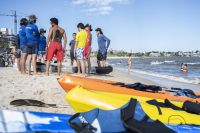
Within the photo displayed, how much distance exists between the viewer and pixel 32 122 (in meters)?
1.53

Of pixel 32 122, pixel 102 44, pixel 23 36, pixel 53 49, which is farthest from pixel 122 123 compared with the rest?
pixel 102 44

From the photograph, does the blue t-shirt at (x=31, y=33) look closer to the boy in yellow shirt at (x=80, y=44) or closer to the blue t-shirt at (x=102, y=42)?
the boy in yellow shirt at (x=80, y=44)

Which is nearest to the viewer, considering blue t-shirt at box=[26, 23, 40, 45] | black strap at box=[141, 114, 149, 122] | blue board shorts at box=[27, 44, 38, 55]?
black strap at box=[141, 114, 149, 122]

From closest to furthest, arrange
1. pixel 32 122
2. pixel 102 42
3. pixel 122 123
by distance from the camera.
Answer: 1. pixel 122 123
2. pixel 32 122
3. pixel 102 42

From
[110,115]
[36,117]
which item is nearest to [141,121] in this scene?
[110,115]

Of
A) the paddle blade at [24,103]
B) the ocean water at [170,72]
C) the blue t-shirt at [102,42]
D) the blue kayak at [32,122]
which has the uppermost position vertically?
the blue t-shirt at [102,42]

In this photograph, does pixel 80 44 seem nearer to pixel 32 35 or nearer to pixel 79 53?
pixel 79 53

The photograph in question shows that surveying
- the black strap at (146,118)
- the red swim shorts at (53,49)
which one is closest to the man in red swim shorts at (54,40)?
the red swim shorts at (53,49)

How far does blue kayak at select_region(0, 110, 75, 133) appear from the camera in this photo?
145 centimetres

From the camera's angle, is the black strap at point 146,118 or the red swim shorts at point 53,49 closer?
the black strap at point 146,118

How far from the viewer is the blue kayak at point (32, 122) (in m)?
1.45

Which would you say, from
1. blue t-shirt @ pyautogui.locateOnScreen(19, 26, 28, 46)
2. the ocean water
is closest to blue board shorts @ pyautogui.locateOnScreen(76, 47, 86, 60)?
blue t-shirt @ pyautogui.locateOnScreen(19, 26, 28, 46)

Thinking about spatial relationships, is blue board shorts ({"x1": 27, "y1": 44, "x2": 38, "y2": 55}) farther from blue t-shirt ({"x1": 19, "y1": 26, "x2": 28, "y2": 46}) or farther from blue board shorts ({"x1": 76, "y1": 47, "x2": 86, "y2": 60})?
blue board shorts ({"x1": 76, "y1": 47, "x2": 86, "y2": 60})

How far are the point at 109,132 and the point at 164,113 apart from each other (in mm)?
661
